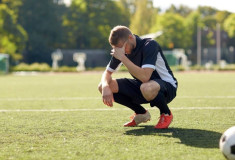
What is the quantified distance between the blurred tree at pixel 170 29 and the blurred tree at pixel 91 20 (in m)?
7.20

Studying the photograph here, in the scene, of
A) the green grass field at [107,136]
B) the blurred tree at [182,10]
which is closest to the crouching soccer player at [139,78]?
the green grass field at [107,136]

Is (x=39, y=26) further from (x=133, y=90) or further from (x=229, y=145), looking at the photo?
(x=229, y=145)

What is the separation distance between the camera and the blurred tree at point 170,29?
216 feet

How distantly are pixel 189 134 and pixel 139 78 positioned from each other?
89 cm

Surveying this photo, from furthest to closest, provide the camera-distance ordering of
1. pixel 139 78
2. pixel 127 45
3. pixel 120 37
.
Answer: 1. pixel 139 78
2. pixel 127 45
3. pixel 120 37

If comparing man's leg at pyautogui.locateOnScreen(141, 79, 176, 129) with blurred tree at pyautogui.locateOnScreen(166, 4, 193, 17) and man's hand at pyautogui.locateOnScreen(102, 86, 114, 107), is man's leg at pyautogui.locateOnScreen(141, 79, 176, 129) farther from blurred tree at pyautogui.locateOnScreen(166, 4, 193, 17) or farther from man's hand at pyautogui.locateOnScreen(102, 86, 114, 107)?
blurred tree at pyautogui.locateOnScreen(166, 4, 193, 17)

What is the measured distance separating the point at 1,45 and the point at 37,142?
141 ft

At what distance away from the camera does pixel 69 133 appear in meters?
5.12

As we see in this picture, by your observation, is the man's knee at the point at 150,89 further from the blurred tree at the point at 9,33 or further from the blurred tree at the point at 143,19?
the blurred tree at the point at 143,19

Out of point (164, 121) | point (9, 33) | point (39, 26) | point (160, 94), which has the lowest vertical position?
point (39, 26)

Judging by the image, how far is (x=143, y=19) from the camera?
73.0 meters

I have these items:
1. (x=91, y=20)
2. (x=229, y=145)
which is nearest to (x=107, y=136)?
(x=229, y=145)

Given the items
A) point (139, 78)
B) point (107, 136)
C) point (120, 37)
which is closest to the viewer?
point (107, 136)

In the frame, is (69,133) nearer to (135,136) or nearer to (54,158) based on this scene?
(135,136)
